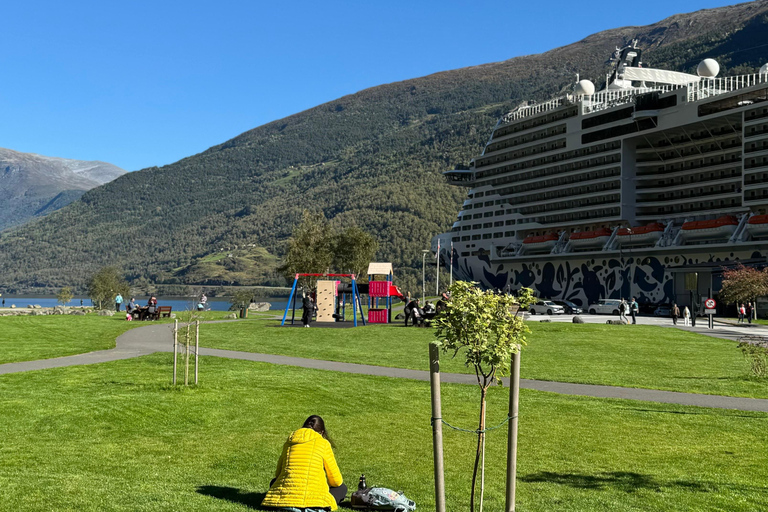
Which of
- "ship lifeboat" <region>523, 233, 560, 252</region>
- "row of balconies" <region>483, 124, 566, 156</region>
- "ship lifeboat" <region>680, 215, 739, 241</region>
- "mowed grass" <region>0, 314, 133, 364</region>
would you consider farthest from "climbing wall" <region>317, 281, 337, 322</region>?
"row of balconies" <region>483, 124, 566, 156</region>

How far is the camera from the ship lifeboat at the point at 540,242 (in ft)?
287

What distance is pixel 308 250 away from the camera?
200 ft

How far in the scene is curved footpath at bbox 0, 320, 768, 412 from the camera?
15219mm

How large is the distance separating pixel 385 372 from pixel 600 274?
63861 mm

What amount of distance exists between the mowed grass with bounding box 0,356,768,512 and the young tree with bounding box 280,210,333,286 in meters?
43.9

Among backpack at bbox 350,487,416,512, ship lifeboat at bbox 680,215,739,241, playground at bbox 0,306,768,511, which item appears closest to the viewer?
backpack at bbox 350,487,416,512

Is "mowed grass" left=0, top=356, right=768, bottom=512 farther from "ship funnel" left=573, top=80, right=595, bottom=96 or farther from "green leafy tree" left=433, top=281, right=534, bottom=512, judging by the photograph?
"ship funnel" left=573, top=80, right=595, bottom=96

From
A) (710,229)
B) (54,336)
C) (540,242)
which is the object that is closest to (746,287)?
(710,229)

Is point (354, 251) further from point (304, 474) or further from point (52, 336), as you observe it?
point (304, 474)

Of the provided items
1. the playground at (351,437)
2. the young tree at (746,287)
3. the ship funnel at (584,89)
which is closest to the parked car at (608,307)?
the young tree at (746,287)

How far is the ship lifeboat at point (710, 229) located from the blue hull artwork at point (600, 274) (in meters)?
1.64

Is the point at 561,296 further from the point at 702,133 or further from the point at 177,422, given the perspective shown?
the point at 177,422

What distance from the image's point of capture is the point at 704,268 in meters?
63.1

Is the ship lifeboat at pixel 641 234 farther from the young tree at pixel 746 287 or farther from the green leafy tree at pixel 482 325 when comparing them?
the green leafy tree at pixel 482 325
